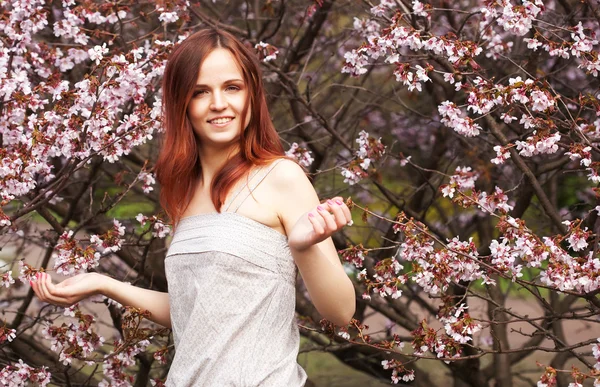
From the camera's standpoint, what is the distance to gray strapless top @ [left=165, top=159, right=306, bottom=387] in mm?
2057

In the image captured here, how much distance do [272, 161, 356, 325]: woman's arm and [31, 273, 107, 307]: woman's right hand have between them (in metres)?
0.60

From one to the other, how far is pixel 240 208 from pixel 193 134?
273 millimetres

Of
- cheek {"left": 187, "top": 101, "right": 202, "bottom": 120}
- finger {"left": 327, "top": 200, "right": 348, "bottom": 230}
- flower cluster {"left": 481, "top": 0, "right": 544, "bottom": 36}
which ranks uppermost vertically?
flower cluster {"left": 481, "top": 0, "right": 544, "bottom": 36}

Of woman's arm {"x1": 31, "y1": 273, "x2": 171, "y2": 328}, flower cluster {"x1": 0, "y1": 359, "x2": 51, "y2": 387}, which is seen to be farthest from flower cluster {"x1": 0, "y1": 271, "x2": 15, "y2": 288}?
woman's arm {"x1": 31, "y1": 273, "x2": 171, "y2": 328}

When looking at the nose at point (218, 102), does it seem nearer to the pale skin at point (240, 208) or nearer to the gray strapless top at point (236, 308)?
the pale skin at point (240, 208)

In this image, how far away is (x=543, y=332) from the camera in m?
2.92

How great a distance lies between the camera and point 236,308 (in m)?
2.08

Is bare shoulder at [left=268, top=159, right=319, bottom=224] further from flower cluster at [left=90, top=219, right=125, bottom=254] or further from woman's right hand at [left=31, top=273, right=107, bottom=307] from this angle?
flower cluster at [left=90, top=219, right=125, bottom=254]

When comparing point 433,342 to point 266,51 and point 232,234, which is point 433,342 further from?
point 266,51

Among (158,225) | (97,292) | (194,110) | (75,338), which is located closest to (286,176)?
(194,110)

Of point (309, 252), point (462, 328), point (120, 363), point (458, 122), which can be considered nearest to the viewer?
point (309, 252)

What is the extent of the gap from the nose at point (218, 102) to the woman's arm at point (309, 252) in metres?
0.20

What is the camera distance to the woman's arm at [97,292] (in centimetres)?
235

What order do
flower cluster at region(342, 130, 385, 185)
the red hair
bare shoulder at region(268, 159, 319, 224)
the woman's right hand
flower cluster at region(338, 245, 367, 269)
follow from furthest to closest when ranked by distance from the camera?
flower cluster at region(342, 130, 385, 185), flower cluster at region(338, 245, 367, 269), the woman's right hand, the red hair, bare shoulder at region(268, 159, 319, 224)
